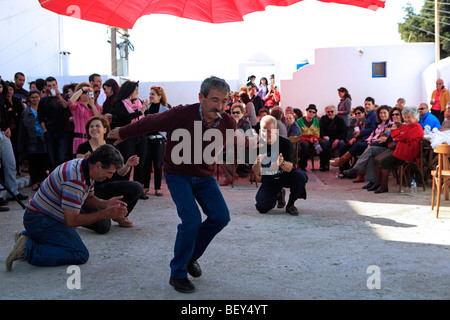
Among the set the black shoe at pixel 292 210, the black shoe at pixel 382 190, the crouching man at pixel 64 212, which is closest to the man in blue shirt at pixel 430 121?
the black shoe at pixel 382 190

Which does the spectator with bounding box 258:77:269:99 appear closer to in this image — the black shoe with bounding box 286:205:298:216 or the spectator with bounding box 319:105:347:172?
the spectator with bounding box 319:105:347:172

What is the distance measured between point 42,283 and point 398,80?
53.8 feet

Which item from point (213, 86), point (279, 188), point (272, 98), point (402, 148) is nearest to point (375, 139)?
point (402, 148)

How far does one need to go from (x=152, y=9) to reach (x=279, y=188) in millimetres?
2952

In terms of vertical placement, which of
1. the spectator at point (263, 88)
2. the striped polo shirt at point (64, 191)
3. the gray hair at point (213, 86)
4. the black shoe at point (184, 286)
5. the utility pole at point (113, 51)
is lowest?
the black shoe at point (184, 286)

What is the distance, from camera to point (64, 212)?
13.9 ft

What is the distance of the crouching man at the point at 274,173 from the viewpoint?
6613mm

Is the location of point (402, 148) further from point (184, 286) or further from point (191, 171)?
point (184, 286)

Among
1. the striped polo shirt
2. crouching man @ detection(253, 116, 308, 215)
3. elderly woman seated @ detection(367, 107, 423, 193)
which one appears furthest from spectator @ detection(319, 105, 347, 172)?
the striped polo shirt

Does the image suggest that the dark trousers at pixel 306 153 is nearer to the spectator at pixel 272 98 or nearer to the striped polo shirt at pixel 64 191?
the spectator at pixel 272 98

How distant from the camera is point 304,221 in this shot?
251 inches

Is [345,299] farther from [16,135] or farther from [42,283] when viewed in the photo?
[16,135]
